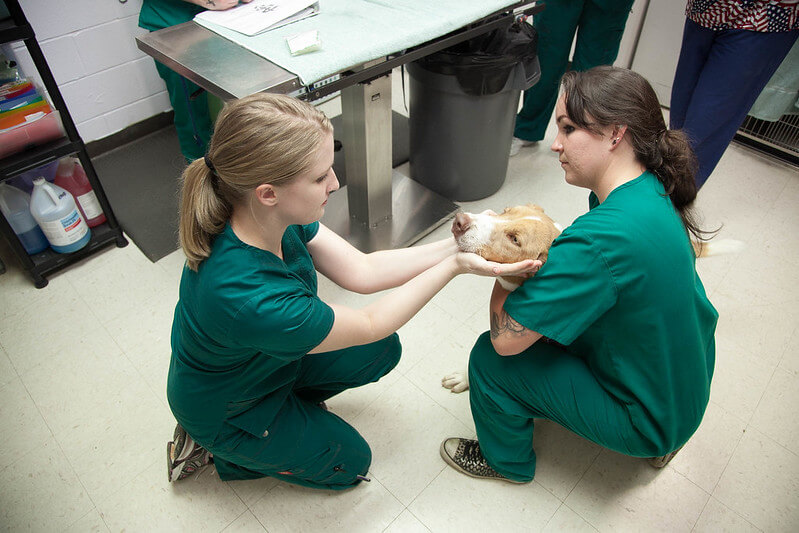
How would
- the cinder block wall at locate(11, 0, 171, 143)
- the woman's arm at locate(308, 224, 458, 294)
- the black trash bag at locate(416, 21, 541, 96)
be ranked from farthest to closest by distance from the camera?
the cinder block wall at locate(11, 0, 171, 143) → the black trash bag at locate(416, 21, 541, 96) → the woman's arm at locate(308, 224, 458, 294)

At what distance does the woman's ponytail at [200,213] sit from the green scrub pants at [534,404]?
704 mm

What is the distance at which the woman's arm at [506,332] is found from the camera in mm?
1069

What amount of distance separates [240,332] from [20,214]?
147cm

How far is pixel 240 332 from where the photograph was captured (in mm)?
945

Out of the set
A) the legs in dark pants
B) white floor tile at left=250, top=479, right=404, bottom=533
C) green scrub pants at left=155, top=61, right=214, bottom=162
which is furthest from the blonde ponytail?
the legs in dark pants

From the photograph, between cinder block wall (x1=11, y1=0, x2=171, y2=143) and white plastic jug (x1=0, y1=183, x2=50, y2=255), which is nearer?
white plastic jug (x1=0, y1=183, x2=50, y2=255)

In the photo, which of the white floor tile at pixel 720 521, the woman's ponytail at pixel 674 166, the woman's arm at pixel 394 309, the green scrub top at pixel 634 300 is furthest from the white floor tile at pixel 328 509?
the woman's ponytail at pixel 674 166

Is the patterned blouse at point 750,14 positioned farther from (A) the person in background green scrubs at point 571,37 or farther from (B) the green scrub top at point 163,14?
(B) the green scrub top at point 163,14

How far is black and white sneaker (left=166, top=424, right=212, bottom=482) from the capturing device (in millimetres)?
1340

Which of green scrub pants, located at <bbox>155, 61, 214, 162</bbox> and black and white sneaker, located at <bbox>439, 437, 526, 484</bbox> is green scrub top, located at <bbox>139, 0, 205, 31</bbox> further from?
black and white sneaker, located at <bbox>439, 437, 526, 484</bbox>

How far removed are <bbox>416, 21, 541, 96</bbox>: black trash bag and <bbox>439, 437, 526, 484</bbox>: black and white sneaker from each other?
4.31 feet

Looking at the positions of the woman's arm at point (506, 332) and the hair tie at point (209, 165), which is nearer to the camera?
the hair tie at point (209, 165)

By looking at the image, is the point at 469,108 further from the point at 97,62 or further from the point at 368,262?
the point at 97,62

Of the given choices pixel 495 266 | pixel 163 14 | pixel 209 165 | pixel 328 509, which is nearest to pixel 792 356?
pixel 495 266
